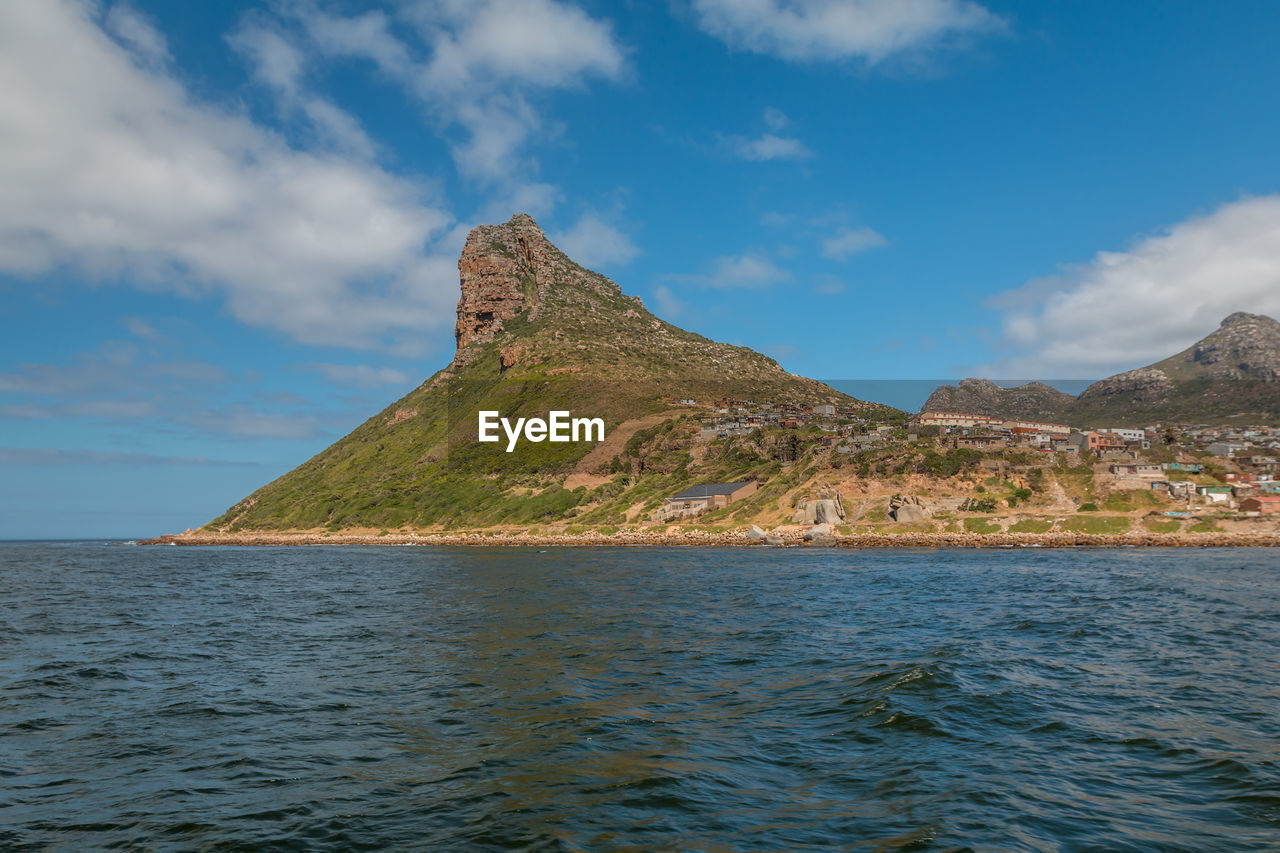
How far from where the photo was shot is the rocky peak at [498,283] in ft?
606

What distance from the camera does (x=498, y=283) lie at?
7343 inches

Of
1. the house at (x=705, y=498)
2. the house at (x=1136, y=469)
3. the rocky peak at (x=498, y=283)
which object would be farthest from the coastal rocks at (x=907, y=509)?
the rocky peak at (x=498, y=283)

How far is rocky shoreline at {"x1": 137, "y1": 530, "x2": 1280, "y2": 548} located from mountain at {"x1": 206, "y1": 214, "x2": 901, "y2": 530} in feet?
30.7

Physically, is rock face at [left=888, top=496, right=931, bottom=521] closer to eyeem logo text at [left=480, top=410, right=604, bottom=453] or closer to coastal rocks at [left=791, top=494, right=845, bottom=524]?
coastal rocks at [left=791, top=494, right=845, bottom=524]

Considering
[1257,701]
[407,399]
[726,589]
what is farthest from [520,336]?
[1257,701]

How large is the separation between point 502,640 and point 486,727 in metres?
9.07

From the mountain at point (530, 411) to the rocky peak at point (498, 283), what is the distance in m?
0.40

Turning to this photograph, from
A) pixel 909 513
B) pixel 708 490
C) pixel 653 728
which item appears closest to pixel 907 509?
pixel 909 513

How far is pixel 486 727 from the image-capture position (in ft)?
39.7

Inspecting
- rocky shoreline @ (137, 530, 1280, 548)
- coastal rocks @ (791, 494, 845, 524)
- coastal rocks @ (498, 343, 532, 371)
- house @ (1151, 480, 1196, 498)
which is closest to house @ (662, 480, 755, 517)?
rocky shoreline @ (137, 530, 1280, 548)

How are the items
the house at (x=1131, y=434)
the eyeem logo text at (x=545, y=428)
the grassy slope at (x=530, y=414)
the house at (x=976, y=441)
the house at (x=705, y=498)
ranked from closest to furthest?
the house at (x=976, y=441), the house at (x=705, y=498), the grassy slope at (x=530, y=414), the house at (x=1131, y=434), the eyeem logo text at (x=545, y=428)

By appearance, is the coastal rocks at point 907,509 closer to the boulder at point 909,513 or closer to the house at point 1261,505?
the boulder at point 909,513

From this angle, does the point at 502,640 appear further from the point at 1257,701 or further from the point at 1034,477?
the point at 1034,477

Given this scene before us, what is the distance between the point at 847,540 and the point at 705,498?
936 inches
